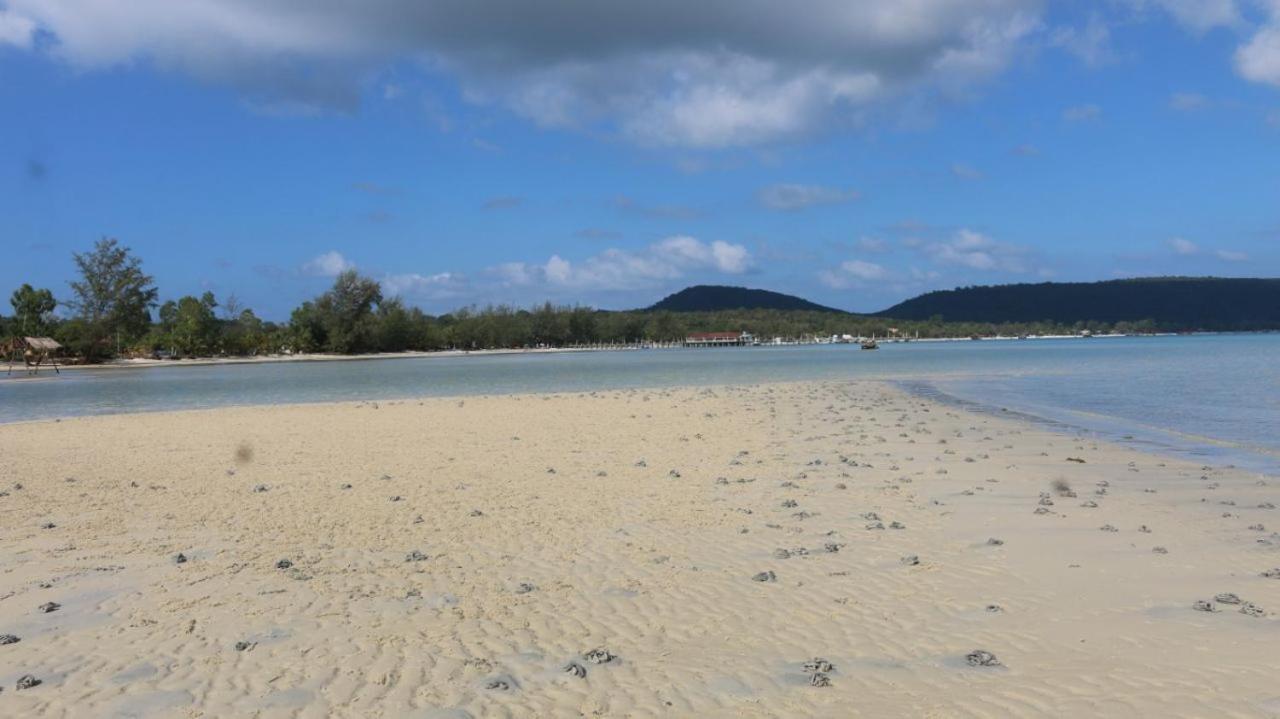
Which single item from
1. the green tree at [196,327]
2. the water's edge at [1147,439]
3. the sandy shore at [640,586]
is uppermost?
the green tree at [196,327]

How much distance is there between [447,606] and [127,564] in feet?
12.5

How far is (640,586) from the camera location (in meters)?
7.57

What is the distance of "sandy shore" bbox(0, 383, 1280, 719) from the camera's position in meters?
5.27

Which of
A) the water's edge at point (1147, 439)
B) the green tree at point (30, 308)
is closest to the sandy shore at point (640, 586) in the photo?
the water's edge at point (1147, 439)

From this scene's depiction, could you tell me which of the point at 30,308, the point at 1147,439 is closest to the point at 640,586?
the point at 1147,439

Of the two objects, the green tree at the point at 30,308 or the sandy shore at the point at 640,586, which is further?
the green tree at the point at 30,308

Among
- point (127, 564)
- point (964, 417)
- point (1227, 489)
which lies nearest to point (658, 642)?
point (127, 564)

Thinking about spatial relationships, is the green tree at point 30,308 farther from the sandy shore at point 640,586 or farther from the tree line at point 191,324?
the sandy shore at point 640,586

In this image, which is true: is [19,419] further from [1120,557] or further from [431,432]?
[1120,557]

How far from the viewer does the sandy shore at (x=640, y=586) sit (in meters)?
5.27

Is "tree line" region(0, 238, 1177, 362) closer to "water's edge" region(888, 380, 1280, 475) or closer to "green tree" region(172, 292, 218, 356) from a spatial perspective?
"green tree" region(172, 292, 218, 356)

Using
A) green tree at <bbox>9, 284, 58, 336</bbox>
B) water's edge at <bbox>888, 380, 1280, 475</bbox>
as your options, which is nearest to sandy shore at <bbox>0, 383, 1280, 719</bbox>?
water's edge at <bbox>888, 380, 1280, 475</bbox>

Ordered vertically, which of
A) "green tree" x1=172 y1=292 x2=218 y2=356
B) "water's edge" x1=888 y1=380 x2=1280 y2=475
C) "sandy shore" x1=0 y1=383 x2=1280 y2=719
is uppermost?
"green tree" x1=172 y1=292 x2=218 y2=356

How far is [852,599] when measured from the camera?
23.2ft
